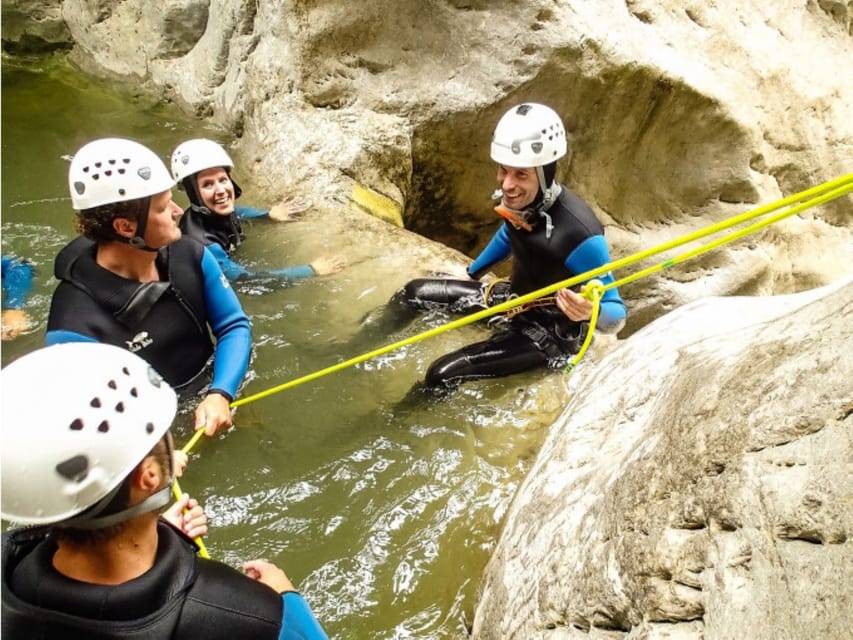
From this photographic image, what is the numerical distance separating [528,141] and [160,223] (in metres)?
2.13

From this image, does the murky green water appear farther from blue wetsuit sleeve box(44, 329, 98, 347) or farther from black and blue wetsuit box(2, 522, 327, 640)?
black and blue wetsuit box(2, 522, 327, 640)

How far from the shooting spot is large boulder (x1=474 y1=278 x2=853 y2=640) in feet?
4.11

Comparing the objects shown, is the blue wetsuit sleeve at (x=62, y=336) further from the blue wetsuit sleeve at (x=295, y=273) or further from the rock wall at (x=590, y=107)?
the rock wall at (x=590, y=107)

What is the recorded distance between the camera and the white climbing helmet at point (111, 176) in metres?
2.71

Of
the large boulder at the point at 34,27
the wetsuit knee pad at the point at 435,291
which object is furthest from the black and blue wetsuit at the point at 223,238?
the large boulder at the point at 34,27

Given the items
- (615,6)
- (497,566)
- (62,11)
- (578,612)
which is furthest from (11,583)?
(62,11)

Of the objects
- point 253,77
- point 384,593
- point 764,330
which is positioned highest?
point 764,330

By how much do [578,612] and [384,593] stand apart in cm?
131

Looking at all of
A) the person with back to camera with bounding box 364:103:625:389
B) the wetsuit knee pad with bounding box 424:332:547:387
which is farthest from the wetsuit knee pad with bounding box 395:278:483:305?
the wetsuit knee pad with bounding box 424:332:547:387

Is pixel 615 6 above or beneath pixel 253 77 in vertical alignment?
above

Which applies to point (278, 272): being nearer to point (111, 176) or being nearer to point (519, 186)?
point (519, 186)

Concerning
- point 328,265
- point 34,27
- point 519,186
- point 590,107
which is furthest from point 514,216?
point 34,27

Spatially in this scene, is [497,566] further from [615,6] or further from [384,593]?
[615,6]

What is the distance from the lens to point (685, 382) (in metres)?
2.01
